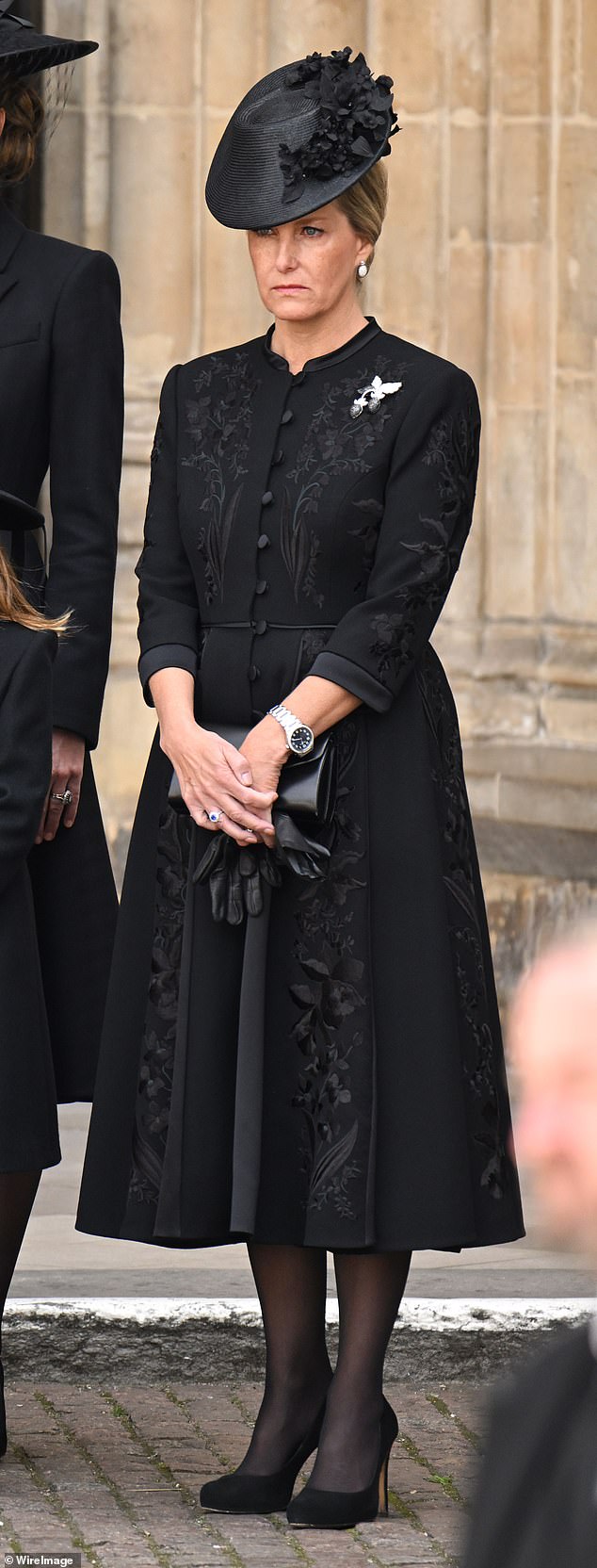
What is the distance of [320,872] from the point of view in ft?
11.5

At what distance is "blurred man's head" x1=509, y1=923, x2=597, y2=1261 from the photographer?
53.3 inches

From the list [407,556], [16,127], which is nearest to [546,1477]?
[407,556]

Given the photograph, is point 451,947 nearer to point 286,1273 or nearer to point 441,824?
point 441,824

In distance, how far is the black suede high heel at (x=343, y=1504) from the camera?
11.5ft

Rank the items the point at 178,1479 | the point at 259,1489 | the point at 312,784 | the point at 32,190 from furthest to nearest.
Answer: the point at 32,190 < the point at 178,1479 < the point at 259,1489 < the point at 312,784

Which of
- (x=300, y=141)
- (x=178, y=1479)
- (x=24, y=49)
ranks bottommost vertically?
(x=178, y=1479)

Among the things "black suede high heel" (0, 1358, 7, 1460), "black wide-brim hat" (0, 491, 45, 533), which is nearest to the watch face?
"black wide-brim hat" (0, 491, 45, 533)

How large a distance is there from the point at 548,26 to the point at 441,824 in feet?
14.3

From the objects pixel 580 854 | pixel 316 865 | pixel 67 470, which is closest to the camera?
pixel 316 865

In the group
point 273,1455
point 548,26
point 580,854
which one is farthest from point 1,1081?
point 548,26

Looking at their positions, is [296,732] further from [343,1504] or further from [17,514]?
[343,1504]

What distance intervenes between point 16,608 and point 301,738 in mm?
458

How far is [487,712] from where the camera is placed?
748 centimetres

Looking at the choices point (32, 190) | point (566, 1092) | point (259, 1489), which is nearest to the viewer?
point (566, 1092)
